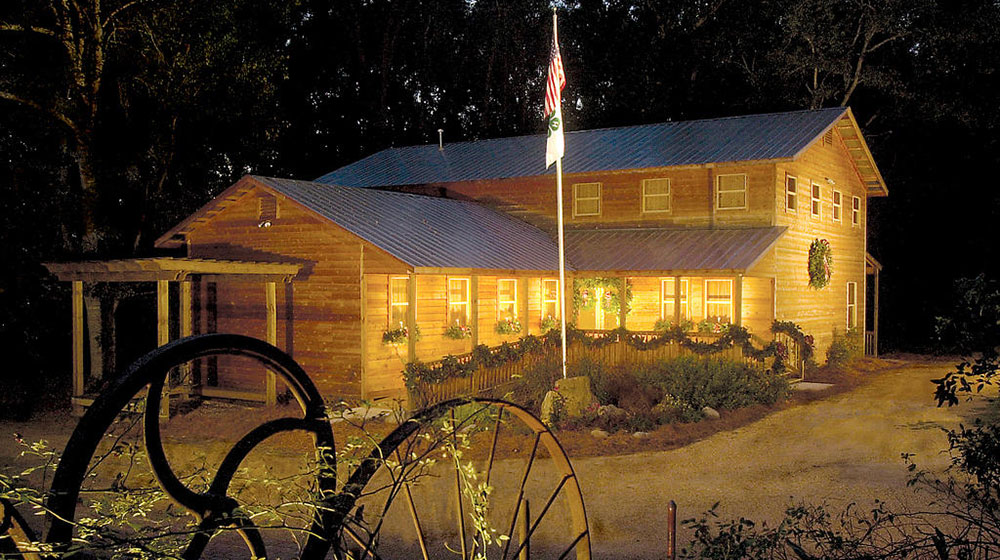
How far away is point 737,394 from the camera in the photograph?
16266mm

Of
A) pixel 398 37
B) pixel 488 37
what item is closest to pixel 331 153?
pixel 398 37

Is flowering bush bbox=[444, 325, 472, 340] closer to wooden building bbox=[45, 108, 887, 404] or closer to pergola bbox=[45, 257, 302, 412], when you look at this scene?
wooden building bbox=[45, 108, 887, 404]

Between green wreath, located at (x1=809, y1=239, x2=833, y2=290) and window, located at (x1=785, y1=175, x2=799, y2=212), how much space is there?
70.5 inches

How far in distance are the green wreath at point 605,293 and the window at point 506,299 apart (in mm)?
2257

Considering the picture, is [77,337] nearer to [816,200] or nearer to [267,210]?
[267,210]

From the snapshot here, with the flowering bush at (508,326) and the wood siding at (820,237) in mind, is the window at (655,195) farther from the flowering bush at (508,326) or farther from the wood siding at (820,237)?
the flowering bush at (508,326)

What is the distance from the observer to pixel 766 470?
1128cm

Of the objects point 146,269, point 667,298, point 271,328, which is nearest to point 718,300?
point 667,298

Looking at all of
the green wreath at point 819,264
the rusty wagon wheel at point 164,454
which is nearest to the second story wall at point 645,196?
the green wreath at point 819,264

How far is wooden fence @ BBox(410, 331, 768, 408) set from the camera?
15.1 meters

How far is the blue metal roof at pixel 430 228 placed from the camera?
1702cm

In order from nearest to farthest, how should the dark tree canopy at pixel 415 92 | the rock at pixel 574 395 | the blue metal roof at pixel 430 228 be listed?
the rock at pixel 574 395
the blue metal roof at pixel 430 228
the dark tree canopy at pixel 415 92

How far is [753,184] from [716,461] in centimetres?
1214

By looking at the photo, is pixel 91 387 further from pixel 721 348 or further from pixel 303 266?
pixel 721 348
